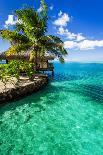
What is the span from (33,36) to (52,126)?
12.9 m

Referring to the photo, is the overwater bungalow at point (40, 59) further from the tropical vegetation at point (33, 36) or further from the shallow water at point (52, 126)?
the shallow water at point (52, 126)

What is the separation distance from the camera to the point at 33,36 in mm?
22031

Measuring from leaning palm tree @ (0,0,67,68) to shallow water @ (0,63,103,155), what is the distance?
22.8 ft

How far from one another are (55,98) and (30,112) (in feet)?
13.2

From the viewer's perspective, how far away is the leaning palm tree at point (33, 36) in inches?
848

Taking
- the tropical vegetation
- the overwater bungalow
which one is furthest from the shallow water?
the overwater bungalow

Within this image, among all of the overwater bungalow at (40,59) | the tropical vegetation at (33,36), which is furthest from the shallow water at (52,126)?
the overwater bungalow at (40,59)

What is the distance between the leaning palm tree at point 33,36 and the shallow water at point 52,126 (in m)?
6.94

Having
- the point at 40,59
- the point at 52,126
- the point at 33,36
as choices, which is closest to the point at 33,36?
the point at 33,36

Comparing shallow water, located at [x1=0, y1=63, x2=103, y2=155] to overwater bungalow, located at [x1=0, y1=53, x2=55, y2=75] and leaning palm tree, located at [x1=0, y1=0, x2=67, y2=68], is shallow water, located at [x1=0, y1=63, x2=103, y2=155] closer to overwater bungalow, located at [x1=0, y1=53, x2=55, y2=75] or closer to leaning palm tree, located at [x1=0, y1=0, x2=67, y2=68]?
leaning palm tree, located at [x1=0, y1=0, x2=67, y2=68]

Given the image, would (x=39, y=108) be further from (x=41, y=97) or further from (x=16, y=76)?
(x=16, y=76)

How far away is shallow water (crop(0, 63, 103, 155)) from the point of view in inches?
337

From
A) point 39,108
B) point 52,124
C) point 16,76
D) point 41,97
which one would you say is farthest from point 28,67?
point 52,124

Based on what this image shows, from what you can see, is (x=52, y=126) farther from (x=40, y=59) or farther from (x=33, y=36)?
(x=40, y=59)
